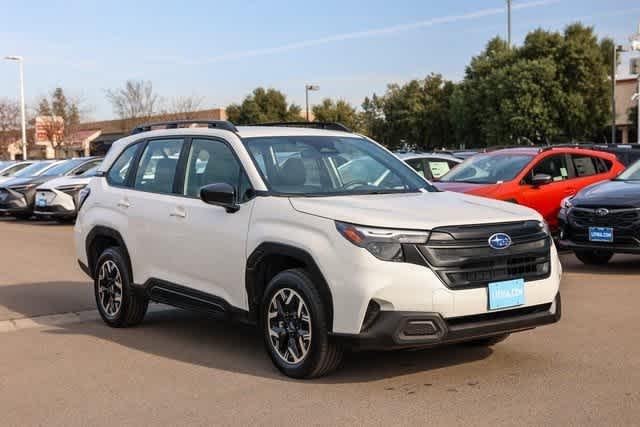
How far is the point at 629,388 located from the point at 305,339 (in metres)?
2.08

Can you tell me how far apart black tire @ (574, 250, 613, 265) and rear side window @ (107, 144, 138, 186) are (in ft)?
21.0

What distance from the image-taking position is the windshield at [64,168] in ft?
73.4

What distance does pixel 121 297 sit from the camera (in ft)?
25.0

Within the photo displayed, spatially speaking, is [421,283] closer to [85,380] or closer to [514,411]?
[514,411]

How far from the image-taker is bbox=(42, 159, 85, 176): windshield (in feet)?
73.4

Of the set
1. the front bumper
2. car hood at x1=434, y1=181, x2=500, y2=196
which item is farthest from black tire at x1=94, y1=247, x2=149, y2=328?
car hood at x1=434, y1=181, x2=500, y2=196

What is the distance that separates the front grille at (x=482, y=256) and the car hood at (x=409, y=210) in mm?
75

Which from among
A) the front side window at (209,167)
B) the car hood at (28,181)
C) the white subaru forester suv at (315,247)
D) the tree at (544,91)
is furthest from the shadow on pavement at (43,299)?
the tree at (544,91)

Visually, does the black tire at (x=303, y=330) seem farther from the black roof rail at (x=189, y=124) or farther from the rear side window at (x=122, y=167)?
the rear side window at (x=122, y=167)

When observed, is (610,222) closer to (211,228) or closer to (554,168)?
(554,168)

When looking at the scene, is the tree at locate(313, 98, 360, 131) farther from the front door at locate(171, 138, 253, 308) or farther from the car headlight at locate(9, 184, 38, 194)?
the front door at locate(171, 138, 253, 308)

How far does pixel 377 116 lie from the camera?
213ft

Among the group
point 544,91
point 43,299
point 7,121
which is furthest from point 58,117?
point 43,299

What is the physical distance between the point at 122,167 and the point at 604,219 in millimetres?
5950
